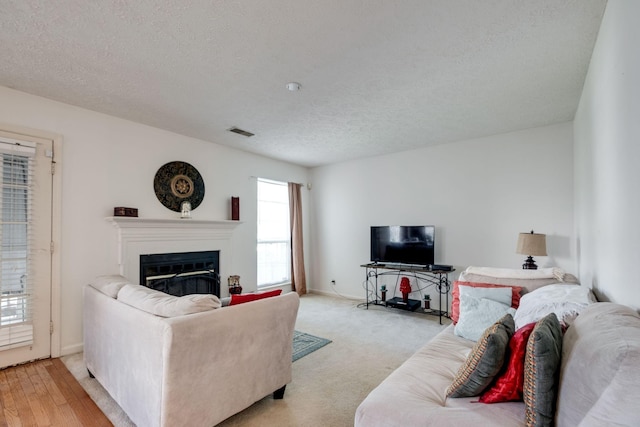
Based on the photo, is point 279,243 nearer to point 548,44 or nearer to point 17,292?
point 17,292

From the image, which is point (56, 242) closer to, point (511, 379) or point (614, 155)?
point (511, 379)

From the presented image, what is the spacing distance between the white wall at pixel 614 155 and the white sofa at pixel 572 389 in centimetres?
42

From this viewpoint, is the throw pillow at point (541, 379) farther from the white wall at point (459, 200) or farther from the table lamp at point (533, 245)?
the white wall at point (459, 200)

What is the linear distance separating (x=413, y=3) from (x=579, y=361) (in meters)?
1.90

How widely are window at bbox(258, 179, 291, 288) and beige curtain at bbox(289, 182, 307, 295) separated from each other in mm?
107

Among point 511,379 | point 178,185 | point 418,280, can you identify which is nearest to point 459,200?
point 418,280

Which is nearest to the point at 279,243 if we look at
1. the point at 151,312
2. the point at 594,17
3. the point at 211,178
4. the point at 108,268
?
the point at 211,178

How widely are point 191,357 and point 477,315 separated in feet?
6.64

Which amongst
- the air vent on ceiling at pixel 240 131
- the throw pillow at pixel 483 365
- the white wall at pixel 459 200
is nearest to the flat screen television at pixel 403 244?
the white wall at pixel 459 200

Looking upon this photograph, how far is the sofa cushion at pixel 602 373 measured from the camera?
819 millimetres

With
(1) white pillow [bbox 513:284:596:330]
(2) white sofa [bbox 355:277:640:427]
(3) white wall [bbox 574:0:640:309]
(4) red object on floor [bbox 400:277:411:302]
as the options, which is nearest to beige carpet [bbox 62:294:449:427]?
(4) red object on floor [bbox 400:277:411:302]

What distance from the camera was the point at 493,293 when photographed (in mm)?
2521

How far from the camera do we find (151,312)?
1820mm

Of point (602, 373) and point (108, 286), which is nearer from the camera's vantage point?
point (602, 373)
